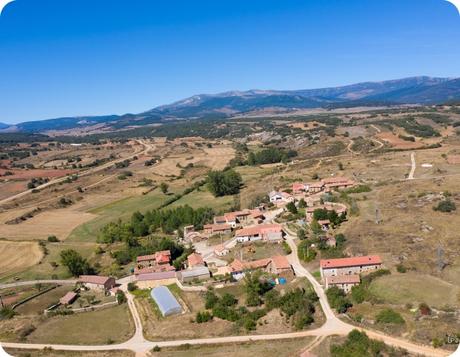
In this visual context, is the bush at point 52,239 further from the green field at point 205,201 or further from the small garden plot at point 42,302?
the green field at point 205,201

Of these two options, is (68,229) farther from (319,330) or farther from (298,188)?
(319,330)

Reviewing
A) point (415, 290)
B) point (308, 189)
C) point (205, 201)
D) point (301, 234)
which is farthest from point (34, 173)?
point (415, 290)

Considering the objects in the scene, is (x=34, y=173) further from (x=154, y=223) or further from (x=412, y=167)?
(x=412, y=167)

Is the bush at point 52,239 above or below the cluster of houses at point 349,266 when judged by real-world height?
below

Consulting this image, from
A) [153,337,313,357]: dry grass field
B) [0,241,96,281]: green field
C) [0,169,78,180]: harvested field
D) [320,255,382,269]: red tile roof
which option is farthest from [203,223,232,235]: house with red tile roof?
[0,169,78,180]: harvested field

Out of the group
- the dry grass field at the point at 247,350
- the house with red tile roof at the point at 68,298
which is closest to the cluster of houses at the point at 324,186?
the house with red tile roof at the point at 68,298

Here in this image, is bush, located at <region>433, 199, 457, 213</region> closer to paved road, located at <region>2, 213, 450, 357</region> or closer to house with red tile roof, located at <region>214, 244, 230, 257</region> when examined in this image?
paved road, located at <region>2, 213, 450, 357</region>

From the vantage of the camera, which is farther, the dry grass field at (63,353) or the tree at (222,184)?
the tree at (222,184)
